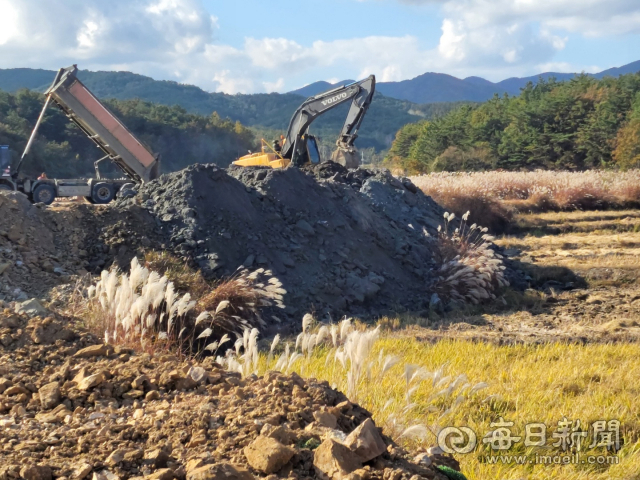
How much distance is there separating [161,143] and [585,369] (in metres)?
53.3

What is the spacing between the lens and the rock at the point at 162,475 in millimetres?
2462

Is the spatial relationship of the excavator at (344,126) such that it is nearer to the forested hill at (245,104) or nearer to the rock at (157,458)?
the rock at (157,458)

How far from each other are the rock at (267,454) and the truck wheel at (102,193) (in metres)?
16.6

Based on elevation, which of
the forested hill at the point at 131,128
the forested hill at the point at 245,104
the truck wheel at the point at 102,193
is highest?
the forested hill at the point at 245,104

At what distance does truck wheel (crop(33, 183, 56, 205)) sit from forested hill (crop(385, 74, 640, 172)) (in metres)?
29.9

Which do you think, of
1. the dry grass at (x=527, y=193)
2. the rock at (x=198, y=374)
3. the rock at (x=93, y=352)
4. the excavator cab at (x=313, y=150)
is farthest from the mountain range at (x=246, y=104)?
the rock at (x=198, y=374)

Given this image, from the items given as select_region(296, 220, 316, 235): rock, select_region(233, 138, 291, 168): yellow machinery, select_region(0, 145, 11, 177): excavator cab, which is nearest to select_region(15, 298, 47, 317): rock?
select_region(296, 220, 316, 235): rock

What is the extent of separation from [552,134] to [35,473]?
4588cm

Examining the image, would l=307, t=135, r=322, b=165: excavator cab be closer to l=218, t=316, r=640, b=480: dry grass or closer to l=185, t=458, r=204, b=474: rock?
l=218, t=316, r=640, b=480: dry grass

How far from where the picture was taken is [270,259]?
9.41 metres

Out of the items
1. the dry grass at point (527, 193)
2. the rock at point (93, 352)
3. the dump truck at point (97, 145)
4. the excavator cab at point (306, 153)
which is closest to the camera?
the rock at point (93, 352)

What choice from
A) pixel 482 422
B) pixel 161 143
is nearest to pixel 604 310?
pixel 482 422

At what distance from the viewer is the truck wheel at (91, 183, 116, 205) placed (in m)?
18.0

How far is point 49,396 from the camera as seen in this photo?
3391mm
